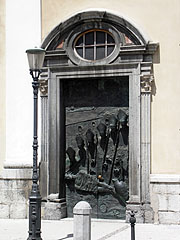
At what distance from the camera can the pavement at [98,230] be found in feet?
39.6

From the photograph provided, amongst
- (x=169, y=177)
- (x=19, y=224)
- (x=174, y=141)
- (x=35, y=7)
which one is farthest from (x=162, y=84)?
(x=19, y=224)

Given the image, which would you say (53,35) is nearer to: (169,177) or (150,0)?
(150,0)

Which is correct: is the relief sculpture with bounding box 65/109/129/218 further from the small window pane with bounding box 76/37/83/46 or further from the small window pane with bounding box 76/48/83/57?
the small window pane with bounding box 76/37/83/46

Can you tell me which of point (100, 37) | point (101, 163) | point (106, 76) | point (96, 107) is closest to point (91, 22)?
point (100, 37)

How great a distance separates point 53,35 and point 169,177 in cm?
479

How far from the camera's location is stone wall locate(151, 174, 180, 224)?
13750 millimetres

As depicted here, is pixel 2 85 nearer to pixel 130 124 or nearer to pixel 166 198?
pixel 130 124

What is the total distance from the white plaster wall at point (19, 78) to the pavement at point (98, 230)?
1899 mm

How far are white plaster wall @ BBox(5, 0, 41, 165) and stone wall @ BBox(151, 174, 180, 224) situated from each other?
138 inches

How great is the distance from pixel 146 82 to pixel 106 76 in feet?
3.59

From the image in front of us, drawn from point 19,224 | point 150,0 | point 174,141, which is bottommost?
point 19,224

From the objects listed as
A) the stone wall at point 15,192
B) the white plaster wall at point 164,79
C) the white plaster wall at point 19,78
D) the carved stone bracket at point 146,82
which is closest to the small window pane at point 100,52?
the white plaster wall at point 164,79

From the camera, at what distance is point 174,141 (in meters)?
13.9

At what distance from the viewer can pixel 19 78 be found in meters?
15.3
